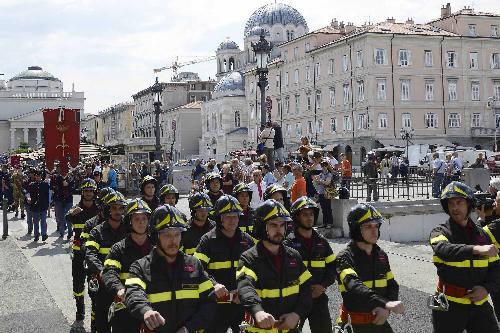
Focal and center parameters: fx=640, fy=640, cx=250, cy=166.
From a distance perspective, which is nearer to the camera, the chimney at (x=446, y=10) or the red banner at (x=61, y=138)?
the red banner at (x=61, y=138)

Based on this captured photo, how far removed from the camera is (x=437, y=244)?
5.91 m

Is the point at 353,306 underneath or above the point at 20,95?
underneath

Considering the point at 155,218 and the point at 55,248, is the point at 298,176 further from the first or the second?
the point at 155,218

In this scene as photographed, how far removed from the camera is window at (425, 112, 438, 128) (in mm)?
60156

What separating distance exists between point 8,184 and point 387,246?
17.4m

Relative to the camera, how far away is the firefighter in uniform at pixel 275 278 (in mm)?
5254

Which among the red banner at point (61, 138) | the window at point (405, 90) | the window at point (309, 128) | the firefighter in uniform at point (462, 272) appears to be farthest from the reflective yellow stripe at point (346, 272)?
the window at point (309, 128)

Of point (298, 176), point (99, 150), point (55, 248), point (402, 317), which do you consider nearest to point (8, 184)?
point (99, 150)

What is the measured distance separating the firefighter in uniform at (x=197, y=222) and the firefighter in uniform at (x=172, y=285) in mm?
2576

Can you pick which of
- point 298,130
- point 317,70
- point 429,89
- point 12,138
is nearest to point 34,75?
point 12,138

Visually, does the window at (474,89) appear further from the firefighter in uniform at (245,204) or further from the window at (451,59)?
the firefighter in uniform at (245,204)

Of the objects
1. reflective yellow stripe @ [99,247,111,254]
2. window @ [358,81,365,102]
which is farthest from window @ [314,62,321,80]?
reflective yellow stripe @ [99,247,111,254]

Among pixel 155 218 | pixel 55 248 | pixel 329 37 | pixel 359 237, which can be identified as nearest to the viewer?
pixel 155 218

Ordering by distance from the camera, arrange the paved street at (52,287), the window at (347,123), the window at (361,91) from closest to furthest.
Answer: the paved street at (52,287), the window at (361,91), the window at (347,123)
